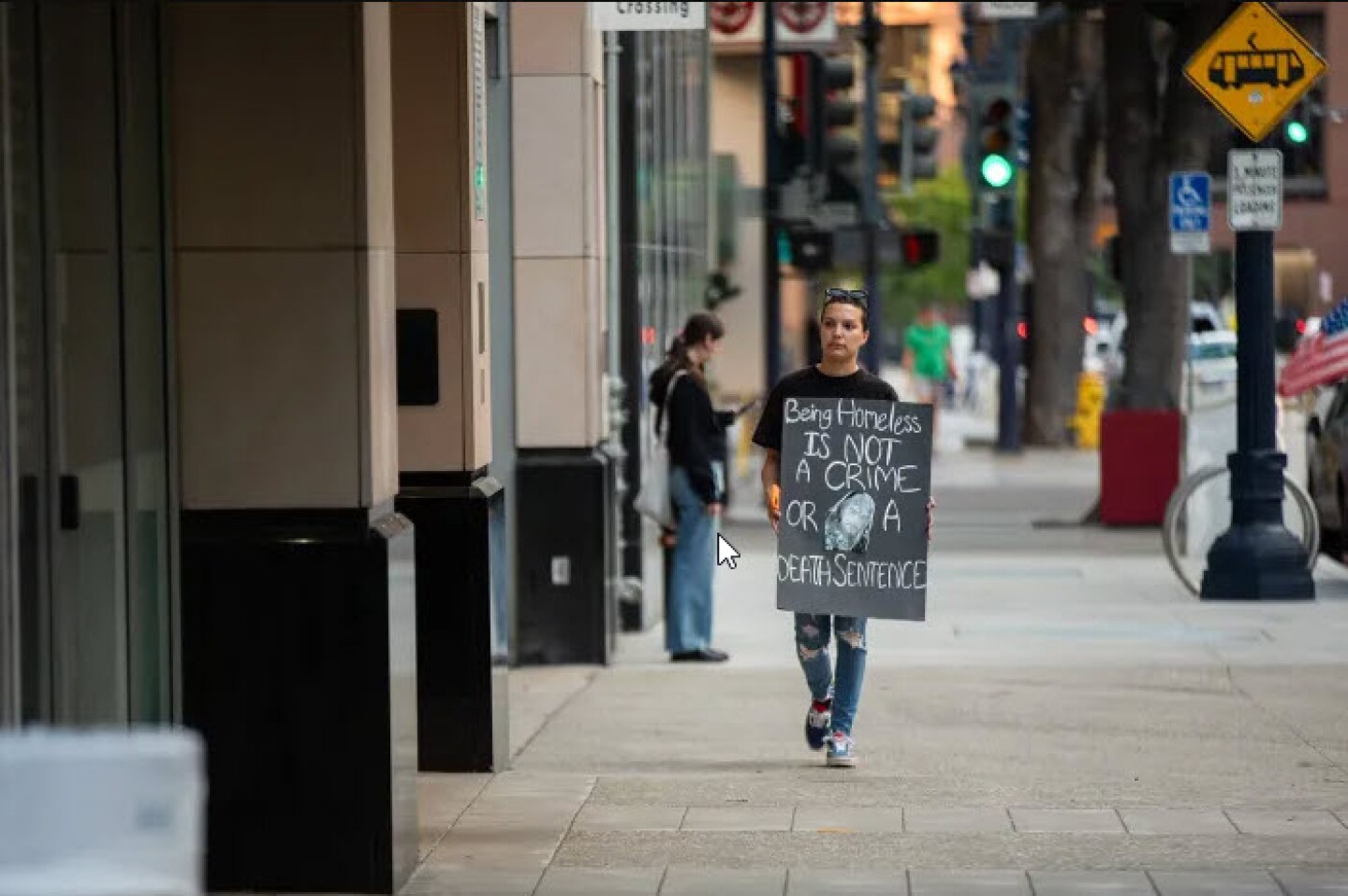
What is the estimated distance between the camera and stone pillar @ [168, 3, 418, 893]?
7.89m

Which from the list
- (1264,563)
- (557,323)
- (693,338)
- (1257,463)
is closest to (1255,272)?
(1257,463)

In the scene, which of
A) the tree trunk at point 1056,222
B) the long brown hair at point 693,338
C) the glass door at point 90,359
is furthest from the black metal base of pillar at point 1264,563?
the tree trunk at point 1056,222

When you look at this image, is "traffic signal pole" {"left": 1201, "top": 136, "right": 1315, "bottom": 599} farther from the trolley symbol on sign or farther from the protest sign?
the protest sign

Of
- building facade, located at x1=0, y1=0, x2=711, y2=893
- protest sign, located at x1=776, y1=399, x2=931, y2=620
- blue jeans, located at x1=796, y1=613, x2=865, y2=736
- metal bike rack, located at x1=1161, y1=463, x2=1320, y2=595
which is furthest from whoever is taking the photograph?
metal bike rack, located at x1=1161, y1=463, x2=1320, y2=595

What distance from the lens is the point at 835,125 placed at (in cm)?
2869

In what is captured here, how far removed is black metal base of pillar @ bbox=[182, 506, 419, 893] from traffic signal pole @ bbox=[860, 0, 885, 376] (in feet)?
62.6

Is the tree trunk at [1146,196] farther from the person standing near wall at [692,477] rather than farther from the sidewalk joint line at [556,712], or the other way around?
the sidewalk joint line at [556,712]

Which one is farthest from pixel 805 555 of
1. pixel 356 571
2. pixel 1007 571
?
pixel 1007 571

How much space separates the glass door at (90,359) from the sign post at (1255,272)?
918 centimetres

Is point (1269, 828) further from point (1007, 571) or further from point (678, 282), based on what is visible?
point (1007, 571)

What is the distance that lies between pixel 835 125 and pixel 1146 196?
5.07m

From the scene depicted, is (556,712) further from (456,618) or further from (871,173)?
(871,173)

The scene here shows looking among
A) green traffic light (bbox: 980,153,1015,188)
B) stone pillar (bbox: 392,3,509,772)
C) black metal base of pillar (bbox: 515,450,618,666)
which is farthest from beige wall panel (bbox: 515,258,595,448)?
green traffic light (bbox: 980,153,1015,188)

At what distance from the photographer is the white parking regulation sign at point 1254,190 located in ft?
52.0
